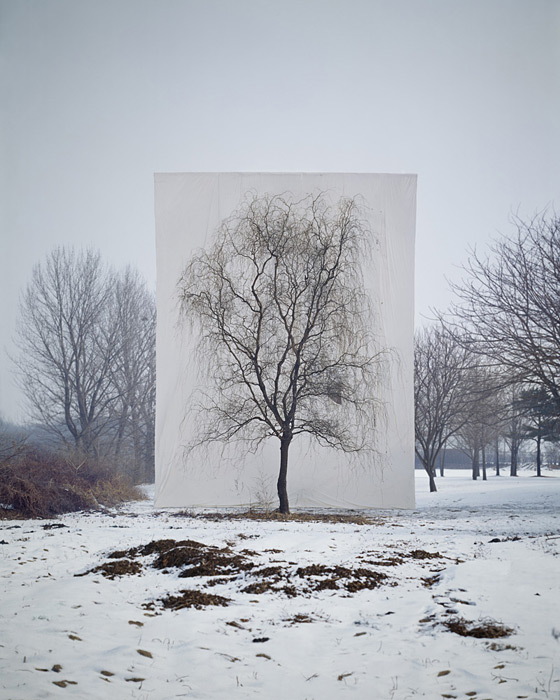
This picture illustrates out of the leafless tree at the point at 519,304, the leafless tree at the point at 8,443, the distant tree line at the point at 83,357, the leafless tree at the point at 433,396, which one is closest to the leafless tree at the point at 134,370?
the distant tree line at the point at 83,357

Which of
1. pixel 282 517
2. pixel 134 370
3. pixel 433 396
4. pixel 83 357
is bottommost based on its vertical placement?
pixel 282 517

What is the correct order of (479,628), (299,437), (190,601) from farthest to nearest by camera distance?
(299,437)
(190,601)
(479,628)

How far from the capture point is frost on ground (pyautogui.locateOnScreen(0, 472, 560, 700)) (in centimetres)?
231

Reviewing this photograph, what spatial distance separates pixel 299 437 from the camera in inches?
365

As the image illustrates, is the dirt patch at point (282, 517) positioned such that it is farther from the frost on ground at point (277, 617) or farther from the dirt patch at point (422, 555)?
the dirt patch at point (422, 555)

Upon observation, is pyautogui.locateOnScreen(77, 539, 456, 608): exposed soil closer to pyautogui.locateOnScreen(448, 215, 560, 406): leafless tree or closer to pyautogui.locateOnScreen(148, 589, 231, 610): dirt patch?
pyautogui.locateOnScreen(148, 589, 231, 610): dirt patch

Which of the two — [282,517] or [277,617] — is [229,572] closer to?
[277,617]

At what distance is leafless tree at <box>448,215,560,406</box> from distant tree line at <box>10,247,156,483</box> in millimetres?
9206

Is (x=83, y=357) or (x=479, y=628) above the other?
(x=83, y=357)

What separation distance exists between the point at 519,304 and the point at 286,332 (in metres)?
3.41

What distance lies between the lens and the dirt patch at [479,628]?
9.04 ft

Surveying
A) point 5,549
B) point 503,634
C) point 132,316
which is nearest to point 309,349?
point 5,549

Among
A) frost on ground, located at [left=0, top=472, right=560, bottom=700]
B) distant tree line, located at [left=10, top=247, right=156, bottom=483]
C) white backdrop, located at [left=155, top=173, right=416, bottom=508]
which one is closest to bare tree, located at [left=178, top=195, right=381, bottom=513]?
white backdrop, located at [left=155, top=173, right=416, bottom=508]

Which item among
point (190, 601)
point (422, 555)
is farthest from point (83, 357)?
point (190, 601)
